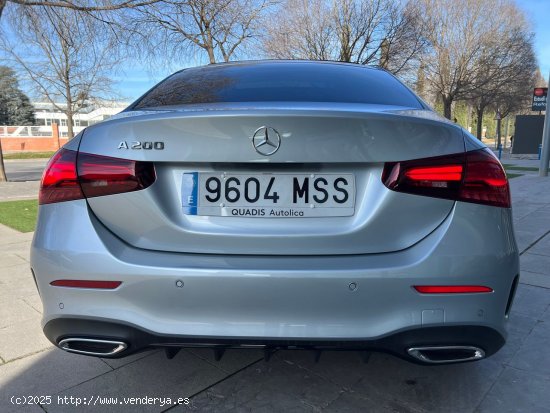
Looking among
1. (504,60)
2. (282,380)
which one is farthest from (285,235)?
(504,60)

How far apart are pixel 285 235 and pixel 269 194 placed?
0.54 ft

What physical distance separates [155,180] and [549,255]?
4525 millimetres

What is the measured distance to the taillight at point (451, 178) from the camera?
5.40 ft

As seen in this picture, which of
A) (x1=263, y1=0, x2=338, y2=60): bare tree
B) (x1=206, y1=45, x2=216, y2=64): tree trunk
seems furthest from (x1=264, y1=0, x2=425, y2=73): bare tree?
(x1=206, y1=45, x2=216, y2=64): tree trunk

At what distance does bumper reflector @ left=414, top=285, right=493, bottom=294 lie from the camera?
1630 millimetres

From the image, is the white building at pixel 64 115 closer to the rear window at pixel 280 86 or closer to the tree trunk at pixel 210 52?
the tree trunk at pixel 210 52

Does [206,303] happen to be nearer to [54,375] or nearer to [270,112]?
[270,112]

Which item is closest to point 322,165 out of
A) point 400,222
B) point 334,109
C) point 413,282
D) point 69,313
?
point 334,109

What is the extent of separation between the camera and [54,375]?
7.78ft

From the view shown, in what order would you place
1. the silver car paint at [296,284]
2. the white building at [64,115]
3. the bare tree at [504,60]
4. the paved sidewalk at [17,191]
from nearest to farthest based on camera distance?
1. the silver car paint at [296,284]
2. the paved sidewalk at [17,191]
3. the white building at [64,115]
4. the bare tree at [504,60]

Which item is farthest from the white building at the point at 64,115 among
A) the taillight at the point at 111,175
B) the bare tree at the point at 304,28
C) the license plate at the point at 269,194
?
the license plate at the point at 269,194

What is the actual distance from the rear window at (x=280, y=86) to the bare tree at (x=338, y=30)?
15305mm

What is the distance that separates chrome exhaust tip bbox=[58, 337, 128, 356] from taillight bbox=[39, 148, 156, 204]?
570mm

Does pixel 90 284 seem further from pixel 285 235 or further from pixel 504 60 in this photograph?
pixel 504 60
